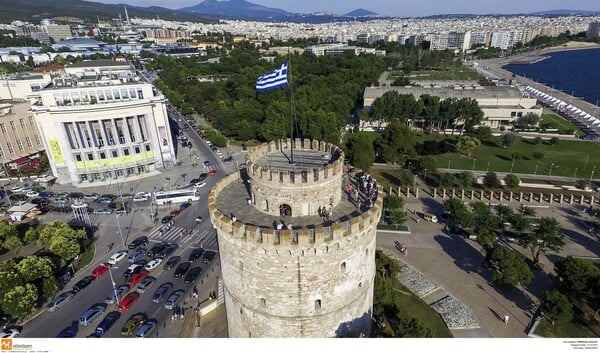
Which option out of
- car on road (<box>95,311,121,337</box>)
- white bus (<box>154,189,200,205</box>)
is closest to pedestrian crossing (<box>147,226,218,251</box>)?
white bus (<box>154,189,200,205</box>)

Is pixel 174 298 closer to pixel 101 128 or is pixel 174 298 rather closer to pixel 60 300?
pixel 60 300

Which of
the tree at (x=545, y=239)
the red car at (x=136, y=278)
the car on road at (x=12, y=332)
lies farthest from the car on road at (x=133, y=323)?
the tree at (x=545, y=239)

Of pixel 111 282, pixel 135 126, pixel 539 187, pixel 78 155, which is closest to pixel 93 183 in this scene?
pixel 78 155

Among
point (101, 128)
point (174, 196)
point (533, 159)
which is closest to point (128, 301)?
point (174, 196)

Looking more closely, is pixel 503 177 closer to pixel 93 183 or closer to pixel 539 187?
pixel 539 187

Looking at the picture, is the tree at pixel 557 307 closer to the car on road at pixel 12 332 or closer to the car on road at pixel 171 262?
the car on road at pixel 171 262

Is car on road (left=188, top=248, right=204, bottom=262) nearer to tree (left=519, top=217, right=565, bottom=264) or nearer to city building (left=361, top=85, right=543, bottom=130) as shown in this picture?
tree (left=519, top=217, right=565, bottom=264)
